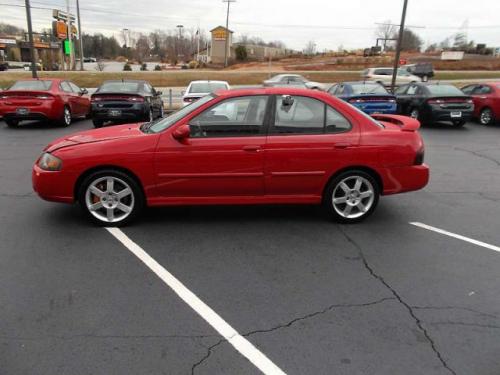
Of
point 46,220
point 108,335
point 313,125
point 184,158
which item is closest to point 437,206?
point 313,125

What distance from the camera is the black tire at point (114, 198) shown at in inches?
186

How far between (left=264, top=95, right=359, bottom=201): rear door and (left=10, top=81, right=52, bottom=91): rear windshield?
10223mm

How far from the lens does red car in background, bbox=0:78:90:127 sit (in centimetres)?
1205

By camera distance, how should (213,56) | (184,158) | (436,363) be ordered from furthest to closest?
(213,56) → (184,158) → (436,363)

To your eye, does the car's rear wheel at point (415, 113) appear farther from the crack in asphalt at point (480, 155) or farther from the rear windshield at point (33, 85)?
the rear windshield at point (33, 85)

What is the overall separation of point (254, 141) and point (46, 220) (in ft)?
8.50

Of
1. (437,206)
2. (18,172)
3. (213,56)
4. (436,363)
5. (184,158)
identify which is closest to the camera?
(436,363)

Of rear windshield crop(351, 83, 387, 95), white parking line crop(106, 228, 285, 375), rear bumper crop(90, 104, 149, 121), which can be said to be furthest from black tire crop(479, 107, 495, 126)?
white parking line crop(106, 228, 285, 375)

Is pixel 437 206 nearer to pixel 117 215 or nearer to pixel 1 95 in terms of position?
pixel 117 215

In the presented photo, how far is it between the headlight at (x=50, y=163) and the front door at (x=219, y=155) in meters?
1.06

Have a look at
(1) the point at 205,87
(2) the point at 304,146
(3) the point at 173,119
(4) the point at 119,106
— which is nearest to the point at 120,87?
(4) the point at 119,106

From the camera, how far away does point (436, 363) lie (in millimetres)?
2680

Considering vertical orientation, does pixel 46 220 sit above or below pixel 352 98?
below

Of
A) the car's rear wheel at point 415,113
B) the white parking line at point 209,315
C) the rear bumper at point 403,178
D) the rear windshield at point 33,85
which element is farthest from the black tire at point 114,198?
the car's rear wheel at point 415,113
